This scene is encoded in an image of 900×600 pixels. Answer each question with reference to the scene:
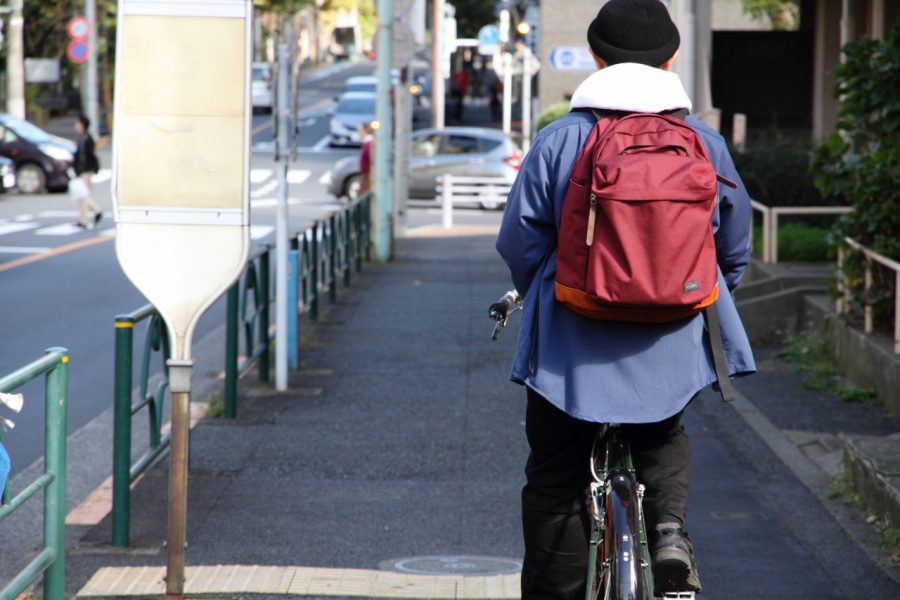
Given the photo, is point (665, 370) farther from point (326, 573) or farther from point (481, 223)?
point (481, 223)

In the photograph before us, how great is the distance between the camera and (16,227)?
2298cm

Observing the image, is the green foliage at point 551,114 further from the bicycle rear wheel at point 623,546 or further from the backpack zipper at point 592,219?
the backpack zipper at point 592,219

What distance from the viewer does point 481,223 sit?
2653cm

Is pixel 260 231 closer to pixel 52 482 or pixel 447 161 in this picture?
pixel 447 161

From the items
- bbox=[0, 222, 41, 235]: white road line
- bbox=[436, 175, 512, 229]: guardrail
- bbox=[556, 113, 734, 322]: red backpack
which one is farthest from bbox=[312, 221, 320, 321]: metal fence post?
bbox=[436, 175, 512, 229]: guardrail

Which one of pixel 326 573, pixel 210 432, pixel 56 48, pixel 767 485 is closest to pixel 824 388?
pixel 767 485

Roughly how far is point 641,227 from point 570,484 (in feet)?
2.80

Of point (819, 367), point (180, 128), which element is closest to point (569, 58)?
point (819, 367)

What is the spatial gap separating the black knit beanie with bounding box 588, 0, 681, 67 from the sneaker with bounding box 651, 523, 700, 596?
47.7 inches

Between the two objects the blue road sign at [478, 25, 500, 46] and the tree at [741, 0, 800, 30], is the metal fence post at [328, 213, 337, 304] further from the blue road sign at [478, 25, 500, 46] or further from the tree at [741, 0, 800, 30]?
the blue road sign at [478, 25, 500, 46]

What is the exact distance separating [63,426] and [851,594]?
2.80 metres

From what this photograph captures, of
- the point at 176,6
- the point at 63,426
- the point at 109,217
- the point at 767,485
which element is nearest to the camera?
the point at 63,426

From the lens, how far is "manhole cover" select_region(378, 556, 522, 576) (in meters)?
5.50

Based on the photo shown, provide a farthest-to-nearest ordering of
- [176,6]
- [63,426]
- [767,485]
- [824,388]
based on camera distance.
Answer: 1. [824,388]
2. [767,485]
3. [176,6]
4. [63,426]
